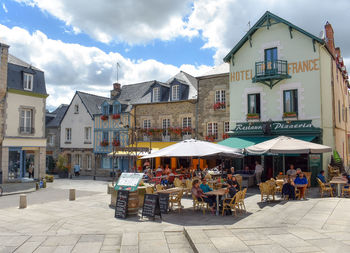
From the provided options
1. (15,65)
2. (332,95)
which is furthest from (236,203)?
(15,65)

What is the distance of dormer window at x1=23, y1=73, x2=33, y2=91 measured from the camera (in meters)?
23.5

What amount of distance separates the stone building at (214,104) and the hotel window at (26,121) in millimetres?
13534

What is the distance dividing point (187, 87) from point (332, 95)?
11527 mm

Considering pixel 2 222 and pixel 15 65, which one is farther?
pixel 15 65

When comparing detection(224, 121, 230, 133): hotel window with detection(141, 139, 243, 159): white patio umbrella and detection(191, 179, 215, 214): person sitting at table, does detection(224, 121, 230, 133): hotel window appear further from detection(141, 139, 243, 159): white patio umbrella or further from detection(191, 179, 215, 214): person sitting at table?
detection(191, 179, 215, 214): person sitting at table

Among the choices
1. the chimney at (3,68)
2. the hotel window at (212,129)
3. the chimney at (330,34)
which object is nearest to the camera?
the chimney at (330,34)

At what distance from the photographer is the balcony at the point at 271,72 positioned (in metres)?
17.6

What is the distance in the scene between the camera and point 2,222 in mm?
9156

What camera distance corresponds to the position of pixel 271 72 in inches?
699

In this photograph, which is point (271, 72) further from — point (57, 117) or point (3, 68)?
point (57, 117)

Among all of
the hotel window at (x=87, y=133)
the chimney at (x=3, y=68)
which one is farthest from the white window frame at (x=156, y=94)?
the chimney at (x=3, y=68)

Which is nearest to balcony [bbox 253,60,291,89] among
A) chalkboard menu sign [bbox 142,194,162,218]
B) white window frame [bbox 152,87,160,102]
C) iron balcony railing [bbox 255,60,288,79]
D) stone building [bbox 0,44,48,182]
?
iron balcony railing [bbox 255,60,288,79]

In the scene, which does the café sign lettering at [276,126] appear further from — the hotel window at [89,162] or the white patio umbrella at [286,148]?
the hotel window at [89,162]

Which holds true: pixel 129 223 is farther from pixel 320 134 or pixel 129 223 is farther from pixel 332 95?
pixel 332 95
